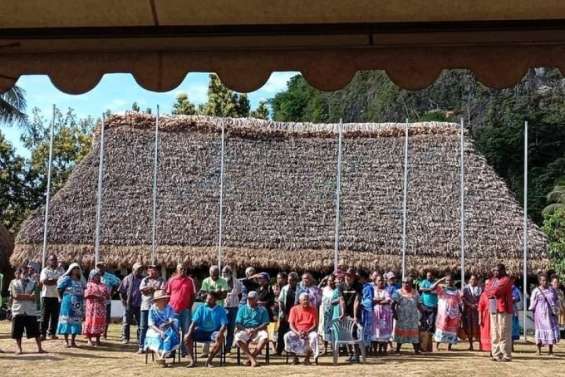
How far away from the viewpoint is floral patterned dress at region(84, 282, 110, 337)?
51.2 ft

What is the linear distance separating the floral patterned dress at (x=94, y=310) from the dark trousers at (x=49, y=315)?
0.76m

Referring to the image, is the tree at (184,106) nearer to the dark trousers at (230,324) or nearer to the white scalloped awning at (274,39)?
the dark trousers at (230,324)

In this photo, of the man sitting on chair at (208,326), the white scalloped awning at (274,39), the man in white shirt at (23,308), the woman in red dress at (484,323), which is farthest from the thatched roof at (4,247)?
the white scalloped awning at (274,39)

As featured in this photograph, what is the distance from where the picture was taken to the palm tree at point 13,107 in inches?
1064

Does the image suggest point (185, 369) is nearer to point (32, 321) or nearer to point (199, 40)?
point (32, 321)

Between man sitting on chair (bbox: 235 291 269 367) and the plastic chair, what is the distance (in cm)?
121

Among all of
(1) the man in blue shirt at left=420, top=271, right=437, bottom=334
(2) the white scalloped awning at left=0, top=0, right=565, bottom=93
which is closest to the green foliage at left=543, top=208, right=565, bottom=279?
(1) the man in blue shirt at left=420, top=271, right=437, bottom=334

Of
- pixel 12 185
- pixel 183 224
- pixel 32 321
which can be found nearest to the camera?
pixel 32 321

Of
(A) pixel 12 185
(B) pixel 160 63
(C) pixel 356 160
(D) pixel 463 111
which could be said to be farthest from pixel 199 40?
(D) pixel 463 111

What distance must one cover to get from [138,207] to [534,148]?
24.3 metres

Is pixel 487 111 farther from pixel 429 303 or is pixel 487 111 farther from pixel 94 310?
pixel 94 310

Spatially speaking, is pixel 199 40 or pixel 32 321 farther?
pixel 32 321

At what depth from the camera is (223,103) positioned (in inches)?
1725

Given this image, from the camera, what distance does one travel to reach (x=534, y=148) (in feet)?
138
